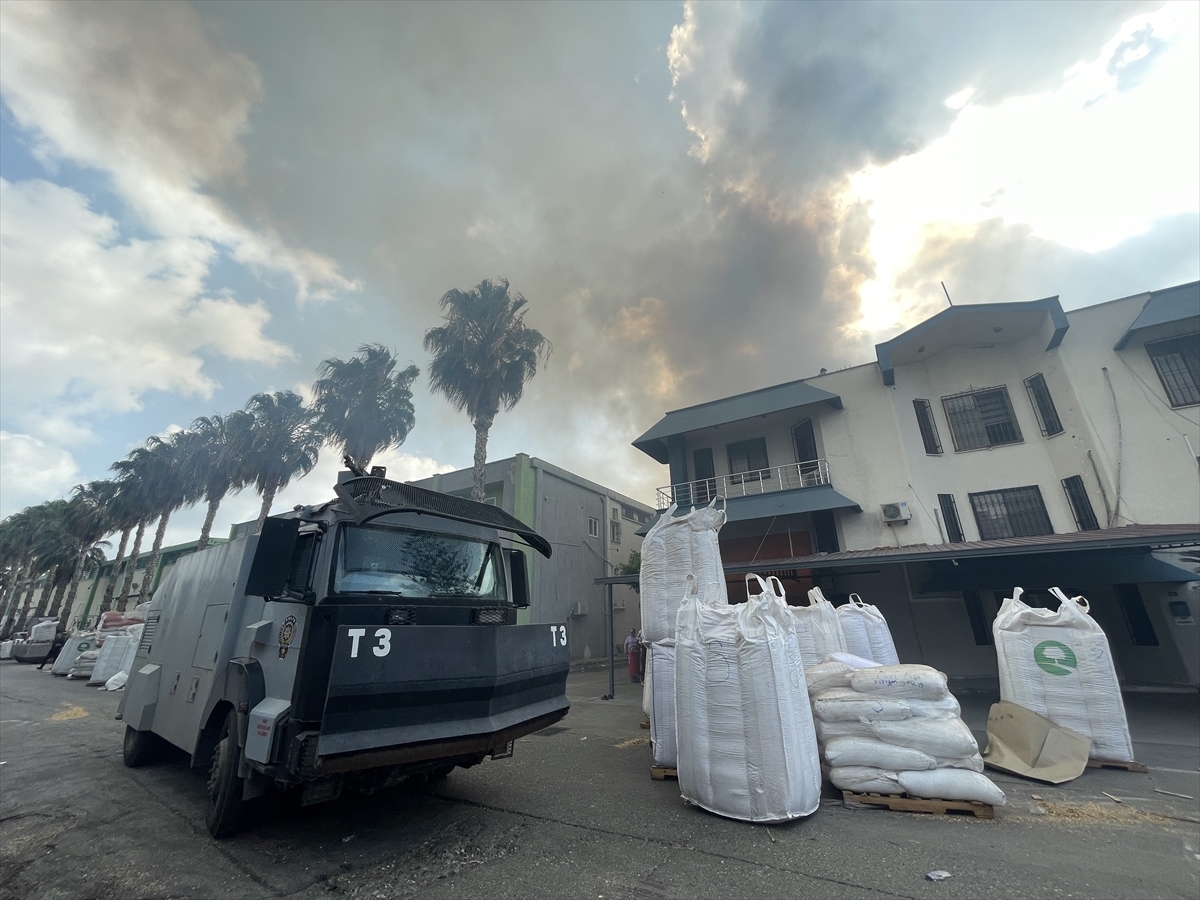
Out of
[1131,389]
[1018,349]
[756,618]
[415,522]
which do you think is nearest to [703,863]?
[756,618]

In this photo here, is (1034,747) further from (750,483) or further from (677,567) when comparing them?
(750,483)

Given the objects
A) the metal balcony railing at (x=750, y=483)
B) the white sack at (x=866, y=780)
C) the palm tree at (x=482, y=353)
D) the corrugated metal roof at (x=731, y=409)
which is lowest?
the white sack at (x=866, y=780)

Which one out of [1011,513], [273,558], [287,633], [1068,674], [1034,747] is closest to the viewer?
[273,558]

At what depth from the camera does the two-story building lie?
10242mm

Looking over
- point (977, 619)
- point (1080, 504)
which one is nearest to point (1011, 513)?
point (1080, 504)

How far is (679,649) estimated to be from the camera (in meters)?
4.13

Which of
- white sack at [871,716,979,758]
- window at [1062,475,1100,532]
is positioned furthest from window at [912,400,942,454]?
white sack at [871,716,979,758]

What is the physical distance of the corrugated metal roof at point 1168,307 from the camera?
10.8 m

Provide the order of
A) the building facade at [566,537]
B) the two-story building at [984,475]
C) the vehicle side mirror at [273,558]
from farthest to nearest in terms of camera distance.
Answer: the building facade at [566,537]
the two-story building at [984,475]
the vehicle side mirror at [273,558]

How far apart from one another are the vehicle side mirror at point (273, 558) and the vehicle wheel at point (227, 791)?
1174 mm

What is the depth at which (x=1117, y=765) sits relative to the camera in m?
4.98

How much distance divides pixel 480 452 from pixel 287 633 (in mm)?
12806

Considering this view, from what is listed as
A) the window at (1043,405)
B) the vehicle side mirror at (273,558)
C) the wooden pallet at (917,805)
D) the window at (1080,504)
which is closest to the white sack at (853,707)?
the wooden pallet at (917,805)

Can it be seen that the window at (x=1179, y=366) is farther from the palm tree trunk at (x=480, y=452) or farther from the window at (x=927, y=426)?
the palm tree trunk at (x=480, y=452)
